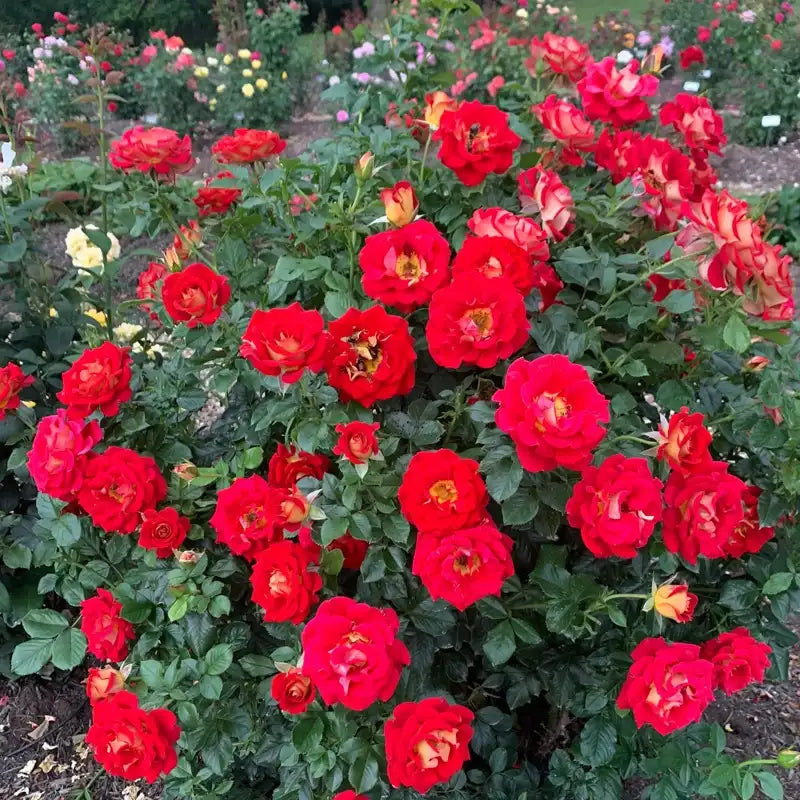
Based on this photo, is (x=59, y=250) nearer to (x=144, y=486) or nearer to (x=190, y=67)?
(x=190, y=67)

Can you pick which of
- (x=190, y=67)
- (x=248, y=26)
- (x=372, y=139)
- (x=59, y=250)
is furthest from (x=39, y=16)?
(x=372, y=139)

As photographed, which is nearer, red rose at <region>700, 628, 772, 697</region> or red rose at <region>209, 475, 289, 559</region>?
red rose at <region>209, 475, 289, 559</region>

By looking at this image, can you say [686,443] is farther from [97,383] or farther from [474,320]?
[97,383]

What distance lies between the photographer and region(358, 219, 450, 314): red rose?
126 cm

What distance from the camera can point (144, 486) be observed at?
1396mm

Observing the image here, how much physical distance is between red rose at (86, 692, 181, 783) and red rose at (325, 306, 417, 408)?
23.0 inches

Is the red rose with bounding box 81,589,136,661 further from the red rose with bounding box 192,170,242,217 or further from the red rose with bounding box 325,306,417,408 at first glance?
the red rose with bounding box 192,170,242,217

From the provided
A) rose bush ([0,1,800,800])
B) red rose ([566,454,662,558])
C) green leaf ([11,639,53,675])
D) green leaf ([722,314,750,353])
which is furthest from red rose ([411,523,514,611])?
green leaf ([11,639,53,675])

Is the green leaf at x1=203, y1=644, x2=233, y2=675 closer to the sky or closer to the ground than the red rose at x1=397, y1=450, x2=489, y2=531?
closer to the ground

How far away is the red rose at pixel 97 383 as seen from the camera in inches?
54.5

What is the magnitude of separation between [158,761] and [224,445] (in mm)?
626

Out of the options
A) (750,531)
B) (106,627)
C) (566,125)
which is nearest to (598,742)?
(750,531)

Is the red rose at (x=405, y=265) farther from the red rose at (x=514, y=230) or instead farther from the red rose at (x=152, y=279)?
the red rose at (x=152, y=279)

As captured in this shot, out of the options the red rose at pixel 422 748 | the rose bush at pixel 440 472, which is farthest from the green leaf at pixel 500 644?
the red rose at pixel 422 748
